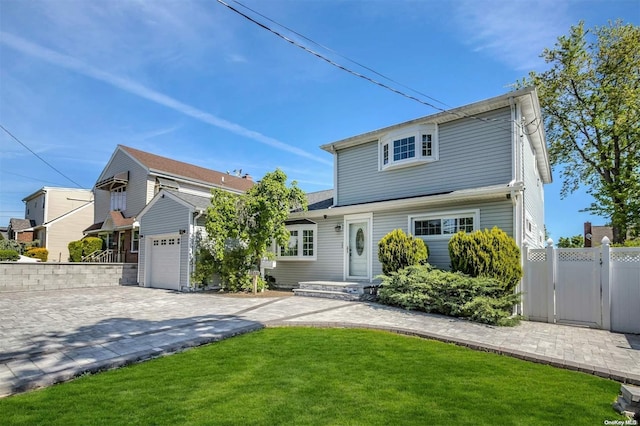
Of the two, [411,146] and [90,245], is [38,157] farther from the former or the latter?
[411,146]

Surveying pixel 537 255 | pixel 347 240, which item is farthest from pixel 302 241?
pixel 537 255

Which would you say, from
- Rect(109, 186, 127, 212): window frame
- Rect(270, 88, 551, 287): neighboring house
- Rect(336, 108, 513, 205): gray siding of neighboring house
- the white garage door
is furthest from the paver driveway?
Rect(109, 186, 127, 212): window frame

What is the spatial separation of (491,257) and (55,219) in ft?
103

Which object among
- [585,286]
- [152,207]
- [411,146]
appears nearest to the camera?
[585,286]

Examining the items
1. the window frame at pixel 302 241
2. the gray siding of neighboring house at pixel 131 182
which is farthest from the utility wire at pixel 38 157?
the window frame at pixel 302 241

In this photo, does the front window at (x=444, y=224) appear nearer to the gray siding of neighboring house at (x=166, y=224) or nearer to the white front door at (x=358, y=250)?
the white front door at (x=358, y=250)

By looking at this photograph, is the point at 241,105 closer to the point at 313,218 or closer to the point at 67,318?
the point at 313,218

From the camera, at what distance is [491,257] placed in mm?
8352

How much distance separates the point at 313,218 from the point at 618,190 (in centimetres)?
1695

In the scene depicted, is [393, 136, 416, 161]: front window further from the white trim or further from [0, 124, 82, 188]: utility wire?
[0, 124, 82, 188]: utility wire

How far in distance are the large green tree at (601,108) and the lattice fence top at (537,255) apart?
13.7 metres

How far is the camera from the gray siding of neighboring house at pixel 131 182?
2152 centimetres

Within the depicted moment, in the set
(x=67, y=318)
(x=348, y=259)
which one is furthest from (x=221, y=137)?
(x=67, y=318)

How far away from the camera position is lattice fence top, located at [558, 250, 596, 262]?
773 cm
